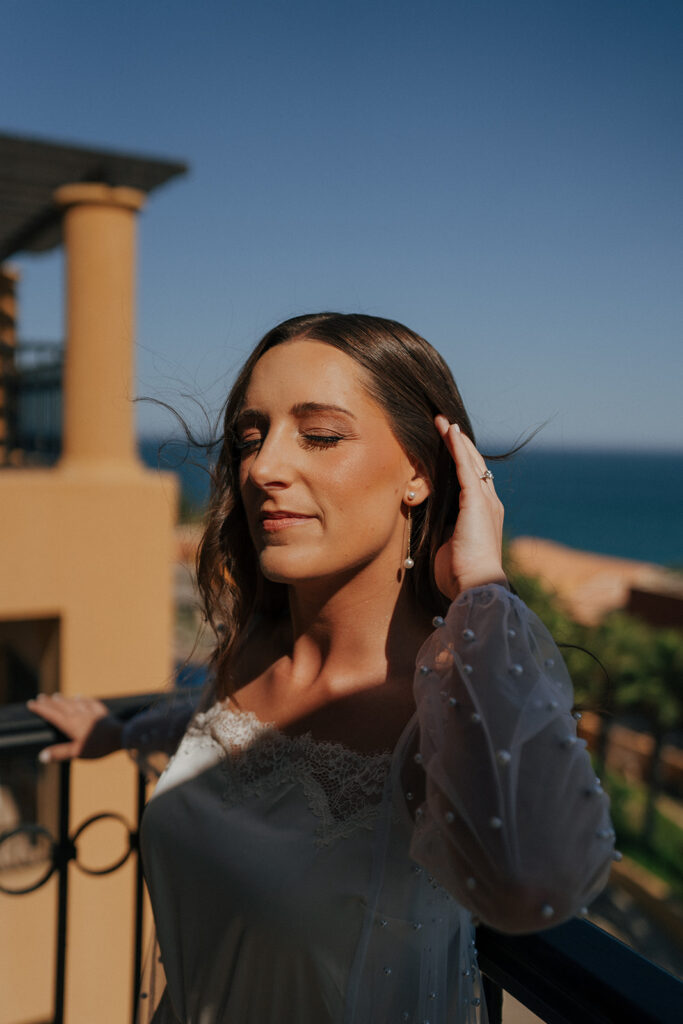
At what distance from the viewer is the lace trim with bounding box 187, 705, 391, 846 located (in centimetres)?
125

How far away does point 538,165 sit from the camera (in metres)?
35.8

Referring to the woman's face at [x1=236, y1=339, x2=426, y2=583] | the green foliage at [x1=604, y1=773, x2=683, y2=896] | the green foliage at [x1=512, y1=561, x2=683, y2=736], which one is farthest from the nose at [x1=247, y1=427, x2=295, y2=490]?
the green foliage at [x1=512, y1=561, x2=683, y2=736]

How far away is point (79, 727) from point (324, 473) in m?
0.97

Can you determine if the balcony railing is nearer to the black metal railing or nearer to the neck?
the neck

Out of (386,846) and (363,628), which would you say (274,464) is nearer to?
(363,628)

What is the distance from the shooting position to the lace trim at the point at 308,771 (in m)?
1.25

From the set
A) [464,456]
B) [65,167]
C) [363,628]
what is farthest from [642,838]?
[464,456]

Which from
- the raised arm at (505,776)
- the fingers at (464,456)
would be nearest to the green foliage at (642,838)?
the fingers at (464,456)

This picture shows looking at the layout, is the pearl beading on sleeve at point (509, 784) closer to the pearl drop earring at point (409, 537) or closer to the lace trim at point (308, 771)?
the lace trim at point (308, 771)

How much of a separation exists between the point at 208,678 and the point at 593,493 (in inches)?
4213

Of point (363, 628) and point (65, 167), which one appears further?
point (65, 167)

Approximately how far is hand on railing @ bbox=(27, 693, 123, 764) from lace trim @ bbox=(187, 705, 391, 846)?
0.48 meters

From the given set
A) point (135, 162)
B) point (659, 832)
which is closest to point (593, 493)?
point (659, 832)

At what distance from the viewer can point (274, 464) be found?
1415 mm
